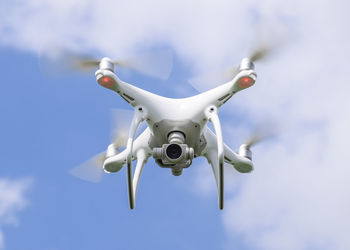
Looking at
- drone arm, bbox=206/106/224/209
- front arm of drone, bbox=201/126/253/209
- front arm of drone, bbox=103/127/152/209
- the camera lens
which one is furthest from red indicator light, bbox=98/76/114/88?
front arm of drone, bbox=201/126/253/209

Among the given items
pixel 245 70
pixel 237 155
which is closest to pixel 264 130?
pixel 237 155

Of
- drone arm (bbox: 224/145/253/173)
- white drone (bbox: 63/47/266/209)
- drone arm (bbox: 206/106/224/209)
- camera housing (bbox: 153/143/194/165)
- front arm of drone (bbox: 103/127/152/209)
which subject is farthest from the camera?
drone arm (bbox: 224/145/253/173)

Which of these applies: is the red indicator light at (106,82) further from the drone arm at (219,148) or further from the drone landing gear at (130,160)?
the drone arm at (219,148)

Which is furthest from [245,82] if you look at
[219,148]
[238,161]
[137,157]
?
[137,157]

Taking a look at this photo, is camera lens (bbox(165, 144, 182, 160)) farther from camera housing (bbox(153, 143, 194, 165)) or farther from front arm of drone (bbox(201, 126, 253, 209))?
front arm of drone (bbox(201, 126, 253, 209))

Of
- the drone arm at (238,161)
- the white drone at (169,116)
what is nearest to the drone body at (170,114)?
the white drone at (169,116)

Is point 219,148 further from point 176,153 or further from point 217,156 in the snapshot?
point 217,156
